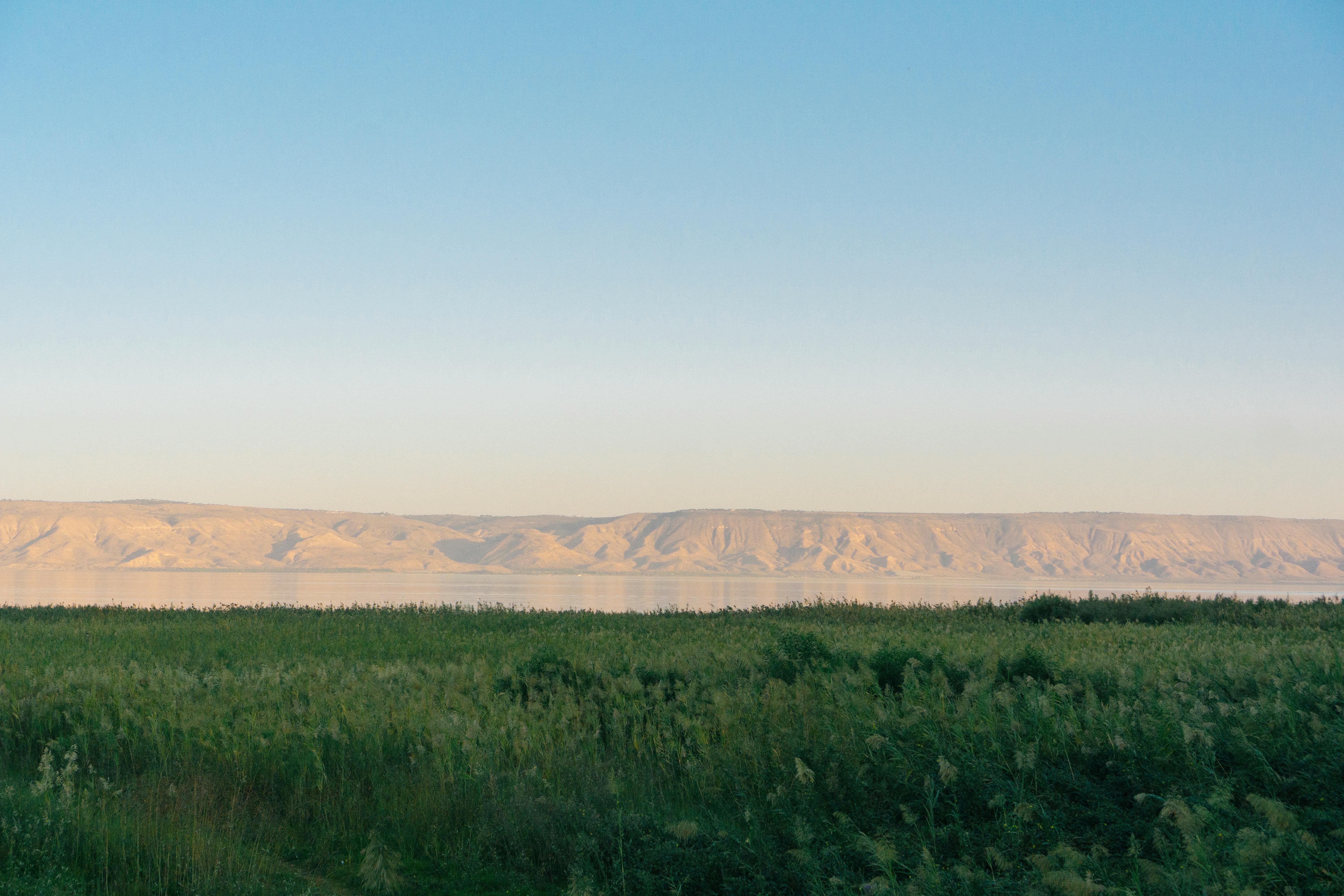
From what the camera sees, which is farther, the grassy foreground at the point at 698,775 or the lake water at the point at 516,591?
the lake water at the point at 516,591

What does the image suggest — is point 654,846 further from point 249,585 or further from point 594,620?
point 249,585

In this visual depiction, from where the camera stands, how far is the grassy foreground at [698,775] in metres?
6.83

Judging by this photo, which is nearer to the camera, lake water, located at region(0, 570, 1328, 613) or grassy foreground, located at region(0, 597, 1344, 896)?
grassy foreground, located at region(0, 597, 1344, 896)

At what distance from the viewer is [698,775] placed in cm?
970

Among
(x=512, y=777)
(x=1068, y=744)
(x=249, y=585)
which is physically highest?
(x=1068, y=744)

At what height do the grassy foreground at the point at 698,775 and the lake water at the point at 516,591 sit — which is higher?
the grassy foreground at the point at 698,775

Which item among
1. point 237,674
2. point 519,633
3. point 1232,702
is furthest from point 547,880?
point 519,633

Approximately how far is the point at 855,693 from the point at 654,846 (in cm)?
491

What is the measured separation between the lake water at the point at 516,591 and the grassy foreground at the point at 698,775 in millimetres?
24390

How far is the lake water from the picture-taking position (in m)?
74.2

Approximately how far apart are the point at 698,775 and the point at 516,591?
354ft

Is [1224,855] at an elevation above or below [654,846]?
above

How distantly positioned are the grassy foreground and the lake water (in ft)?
80.0

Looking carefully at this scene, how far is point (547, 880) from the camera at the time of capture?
7.91 m
